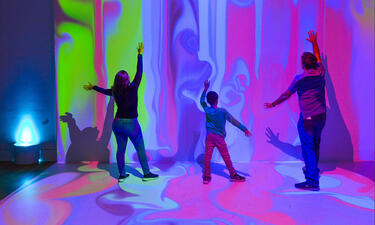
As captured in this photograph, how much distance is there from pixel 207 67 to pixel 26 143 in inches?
119

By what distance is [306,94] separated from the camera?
139 inches

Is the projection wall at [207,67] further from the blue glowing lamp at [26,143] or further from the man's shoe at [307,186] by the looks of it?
the man's shoe at [307,186]

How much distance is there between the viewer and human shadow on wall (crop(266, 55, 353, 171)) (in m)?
4.77

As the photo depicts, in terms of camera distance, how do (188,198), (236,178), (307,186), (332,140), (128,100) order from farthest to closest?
1. (332,140)
2. (236,178)
3. (128,100)
4. (307,186)
5. (188,198)

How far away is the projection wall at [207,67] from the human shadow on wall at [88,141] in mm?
15

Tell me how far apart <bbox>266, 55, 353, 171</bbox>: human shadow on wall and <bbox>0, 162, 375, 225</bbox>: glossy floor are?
0.42 m

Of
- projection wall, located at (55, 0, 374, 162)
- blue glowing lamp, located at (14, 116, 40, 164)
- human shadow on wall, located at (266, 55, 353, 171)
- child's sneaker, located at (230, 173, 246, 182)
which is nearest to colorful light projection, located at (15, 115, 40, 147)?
blue glowing lamp, located at (14, 116, 40, 164)

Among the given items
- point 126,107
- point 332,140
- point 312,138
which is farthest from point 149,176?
point 332,140

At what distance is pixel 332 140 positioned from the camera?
4.82 m

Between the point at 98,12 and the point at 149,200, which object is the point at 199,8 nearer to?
the point at 98,12

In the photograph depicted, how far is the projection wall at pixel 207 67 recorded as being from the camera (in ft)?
15.1

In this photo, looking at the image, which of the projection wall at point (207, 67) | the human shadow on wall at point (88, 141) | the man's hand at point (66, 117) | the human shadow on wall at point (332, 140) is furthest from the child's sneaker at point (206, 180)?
the man's hand at point (66, 117)

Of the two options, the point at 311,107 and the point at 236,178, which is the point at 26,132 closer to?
the point at 236,178

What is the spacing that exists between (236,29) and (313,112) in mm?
1826
